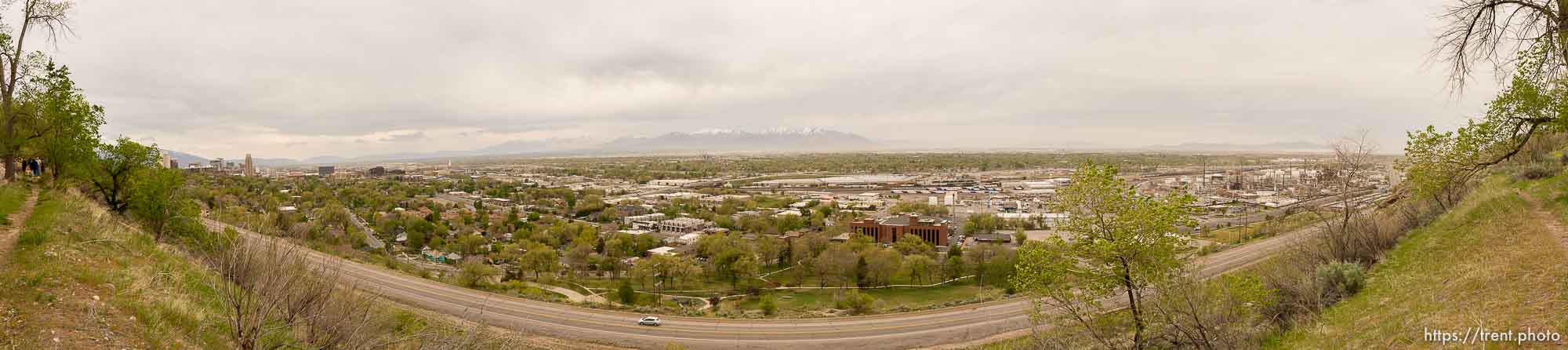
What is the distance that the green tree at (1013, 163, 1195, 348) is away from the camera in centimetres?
1130

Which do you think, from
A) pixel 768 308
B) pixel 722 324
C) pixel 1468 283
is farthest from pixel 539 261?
pixel 1468 283

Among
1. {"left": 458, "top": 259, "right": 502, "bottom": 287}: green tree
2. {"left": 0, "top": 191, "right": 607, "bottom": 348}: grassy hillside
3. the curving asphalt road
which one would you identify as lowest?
the curving asphalt road

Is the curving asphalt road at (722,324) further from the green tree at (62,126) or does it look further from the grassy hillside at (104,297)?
the grassy hillside at (104,297)

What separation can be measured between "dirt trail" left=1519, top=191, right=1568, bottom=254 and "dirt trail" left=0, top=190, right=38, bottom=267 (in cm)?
2309

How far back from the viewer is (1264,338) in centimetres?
1167

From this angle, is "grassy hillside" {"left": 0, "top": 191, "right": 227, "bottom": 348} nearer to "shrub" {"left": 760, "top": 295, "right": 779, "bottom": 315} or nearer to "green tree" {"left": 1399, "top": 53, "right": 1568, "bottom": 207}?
"shrub" {"left": 760, "top": 295, "right": 779, "bottom": 315}

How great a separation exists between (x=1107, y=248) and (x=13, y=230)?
1967 cm

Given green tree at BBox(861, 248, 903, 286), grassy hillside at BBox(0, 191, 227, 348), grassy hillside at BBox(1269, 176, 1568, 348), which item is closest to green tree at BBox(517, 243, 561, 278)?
green tree at BBox(861, 248, 903, 286)

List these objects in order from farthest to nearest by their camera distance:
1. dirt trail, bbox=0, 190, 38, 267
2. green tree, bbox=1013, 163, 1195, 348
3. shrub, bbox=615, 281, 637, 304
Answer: shrub, bbox=615, 281, 637, 304
green tree, bbox=1013, 163, 1195, 348
dirt trail, bbox=0, 190, 38, 267

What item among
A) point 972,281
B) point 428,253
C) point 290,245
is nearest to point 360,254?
point 428,253

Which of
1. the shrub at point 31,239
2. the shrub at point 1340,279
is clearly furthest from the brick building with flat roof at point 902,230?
the shrub at point 31,239

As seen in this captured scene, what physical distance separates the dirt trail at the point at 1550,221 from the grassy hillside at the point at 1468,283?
0.11 ft

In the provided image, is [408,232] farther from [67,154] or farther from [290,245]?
[290,245]

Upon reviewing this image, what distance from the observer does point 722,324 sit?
2334 centimetres
